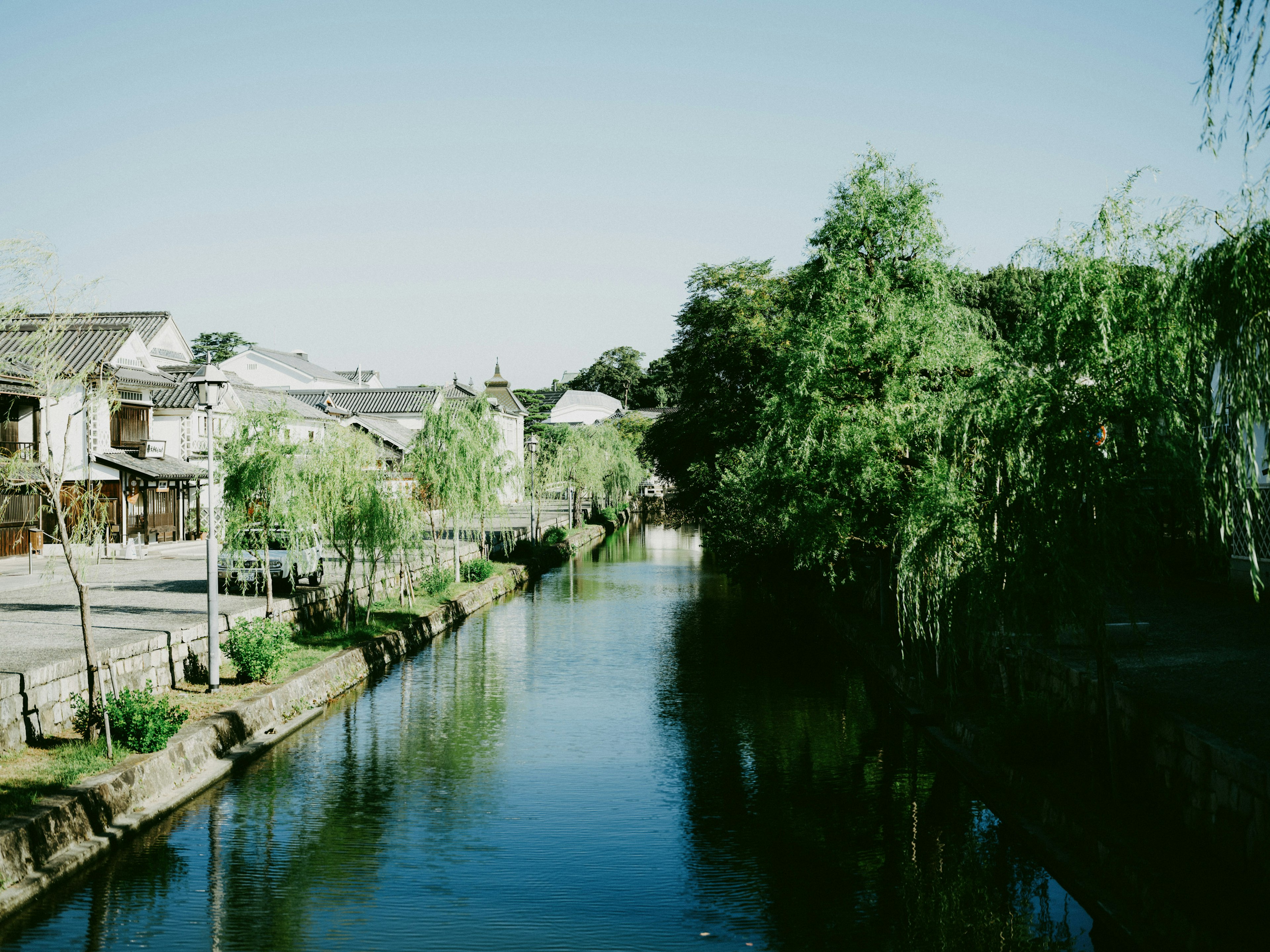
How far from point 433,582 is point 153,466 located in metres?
15.5

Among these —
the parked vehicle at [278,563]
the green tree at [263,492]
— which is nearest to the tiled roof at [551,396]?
the parked vehicle at [278,563]

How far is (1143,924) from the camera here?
319 inches

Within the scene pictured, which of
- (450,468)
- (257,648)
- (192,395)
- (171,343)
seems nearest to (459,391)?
(171,343)

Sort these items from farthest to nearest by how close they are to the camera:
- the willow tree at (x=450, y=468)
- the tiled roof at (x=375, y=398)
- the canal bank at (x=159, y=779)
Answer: the tiled roof at (x=375, y=398) → the willow tree at (x=450, y=468) → the canal bank at (x=159, y=779)

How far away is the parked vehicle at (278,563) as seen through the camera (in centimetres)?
2006

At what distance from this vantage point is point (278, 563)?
24.3 meters

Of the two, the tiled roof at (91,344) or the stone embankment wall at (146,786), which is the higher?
the tiled roof at (91,344)

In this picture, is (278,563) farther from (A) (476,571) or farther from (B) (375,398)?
(B) (375,398)

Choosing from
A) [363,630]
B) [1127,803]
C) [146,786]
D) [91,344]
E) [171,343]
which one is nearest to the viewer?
[1127,803]

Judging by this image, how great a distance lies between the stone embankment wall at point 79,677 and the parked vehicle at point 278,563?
1.08 meters

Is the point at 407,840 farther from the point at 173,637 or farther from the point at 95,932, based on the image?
the point at 173,637

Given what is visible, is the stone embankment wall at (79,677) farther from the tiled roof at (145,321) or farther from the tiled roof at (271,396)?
the tiled roof at (145,321)

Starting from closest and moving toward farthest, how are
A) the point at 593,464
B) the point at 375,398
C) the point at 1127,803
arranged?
1. the point at 1127,803
2. the point at 593,464
3. the point at 375,398

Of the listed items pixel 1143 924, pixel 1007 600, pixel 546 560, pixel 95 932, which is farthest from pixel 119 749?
pixel 546 560
